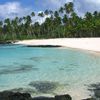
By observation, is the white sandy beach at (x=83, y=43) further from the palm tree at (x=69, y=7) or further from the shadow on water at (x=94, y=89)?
the palm tree at (x=69, y=7)

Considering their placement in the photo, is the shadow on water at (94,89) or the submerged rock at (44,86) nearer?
the shadow on water at (94,89)

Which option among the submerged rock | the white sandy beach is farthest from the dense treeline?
the submerged rock

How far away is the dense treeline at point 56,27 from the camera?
3947 inches

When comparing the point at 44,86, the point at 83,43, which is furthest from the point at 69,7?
the point at 44,86

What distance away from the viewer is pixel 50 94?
1364cm

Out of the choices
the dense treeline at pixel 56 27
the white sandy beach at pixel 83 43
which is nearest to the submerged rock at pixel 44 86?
the white sandy beach at pixel 83 43

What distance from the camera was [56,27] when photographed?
113 metres

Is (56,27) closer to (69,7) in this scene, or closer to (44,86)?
(69,7)

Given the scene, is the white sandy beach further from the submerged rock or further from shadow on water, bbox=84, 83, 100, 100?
shadow on water, bbox=84, 83, 100, 100

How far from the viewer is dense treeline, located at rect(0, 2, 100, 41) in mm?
100250

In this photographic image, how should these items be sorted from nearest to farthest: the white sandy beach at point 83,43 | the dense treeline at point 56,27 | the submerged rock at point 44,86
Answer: the submerged rock at point 44,86
the white sandy beach at point 83,43
the dense treeline at point 56,27

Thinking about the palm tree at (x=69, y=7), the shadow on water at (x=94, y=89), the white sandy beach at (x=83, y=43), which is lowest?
the white sandy beach at (x=83, y=43)

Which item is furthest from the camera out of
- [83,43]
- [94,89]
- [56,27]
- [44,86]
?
[56,27]

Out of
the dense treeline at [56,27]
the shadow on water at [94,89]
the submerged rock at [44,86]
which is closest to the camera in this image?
the shadow on water at [94,89]
